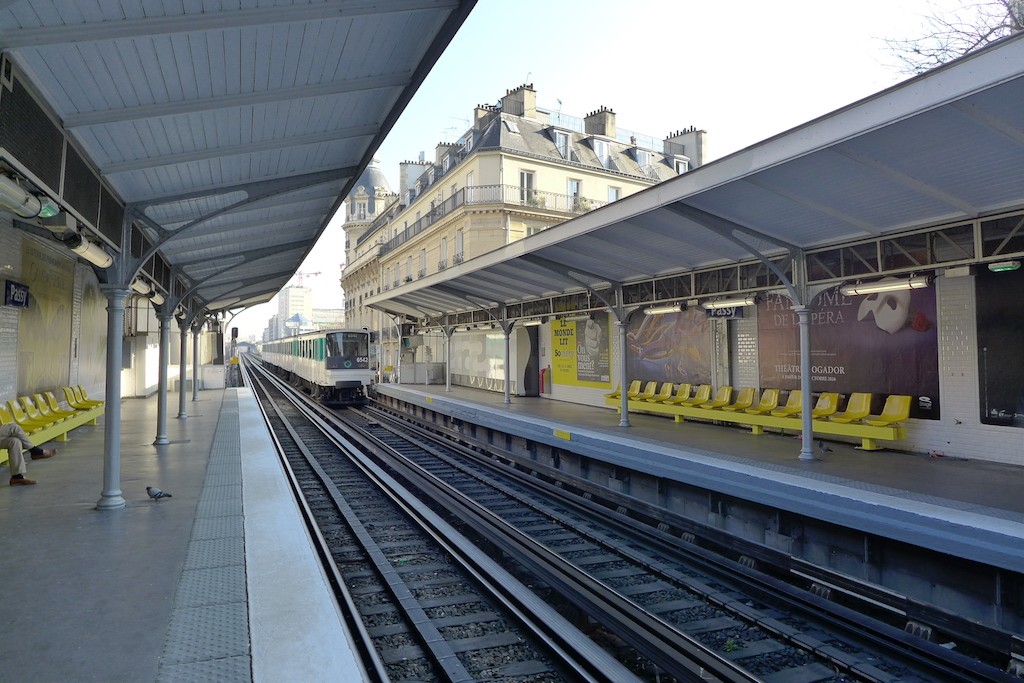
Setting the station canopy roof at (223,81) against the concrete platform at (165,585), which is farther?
the station canopy roof at (223,81)

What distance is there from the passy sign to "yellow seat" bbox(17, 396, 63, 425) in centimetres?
158

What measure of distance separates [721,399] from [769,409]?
1553mm

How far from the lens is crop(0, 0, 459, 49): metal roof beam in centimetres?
352

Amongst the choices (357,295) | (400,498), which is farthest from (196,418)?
(357,295)

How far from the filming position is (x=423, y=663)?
179 inches

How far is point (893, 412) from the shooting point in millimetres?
9102

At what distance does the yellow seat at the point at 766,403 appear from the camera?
10891mm

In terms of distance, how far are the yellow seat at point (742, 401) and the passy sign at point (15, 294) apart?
12361 mm

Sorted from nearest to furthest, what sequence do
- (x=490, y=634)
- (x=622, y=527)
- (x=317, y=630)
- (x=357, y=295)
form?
(x=317, y=630), (x=490, y=634), (x=622, y=527), (x=357, y=295)

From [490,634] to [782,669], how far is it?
2.26 metres

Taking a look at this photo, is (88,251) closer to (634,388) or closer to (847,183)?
(847,183)

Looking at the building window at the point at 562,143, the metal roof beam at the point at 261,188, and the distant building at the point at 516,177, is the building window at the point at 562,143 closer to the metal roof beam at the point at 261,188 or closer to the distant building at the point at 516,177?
the distant building at the point at 516,177

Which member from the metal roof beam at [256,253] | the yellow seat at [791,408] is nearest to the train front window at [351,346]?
the metal roof beam at [256,253]

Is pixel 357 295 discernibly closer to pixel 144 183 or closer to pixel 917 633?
pixel 144 183
